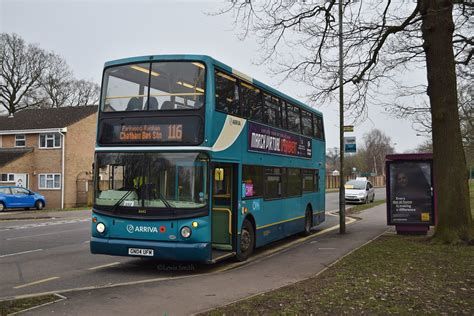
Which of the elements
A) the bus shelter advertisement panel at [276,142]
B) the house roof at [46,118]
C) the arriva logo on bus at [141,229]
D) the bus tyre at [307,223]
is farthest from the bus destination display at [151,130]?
the house roof at [46,118]

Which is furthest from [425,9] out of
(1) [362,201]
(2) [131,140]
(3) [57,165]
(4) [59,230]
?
(3) [57,165]

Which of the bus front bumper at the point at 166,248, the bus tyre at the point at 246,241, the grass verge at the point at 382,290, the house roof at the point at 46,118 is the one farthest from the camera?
the house roof at the point at 46,118

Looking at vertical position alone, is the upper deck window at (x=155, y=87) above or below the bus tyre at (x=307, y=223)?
above

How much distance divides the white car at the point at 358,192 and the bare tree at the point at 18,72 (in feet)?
126

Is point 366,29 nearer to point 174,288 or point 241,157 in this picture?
point 241,157

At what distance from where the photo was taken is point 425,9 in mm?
11539

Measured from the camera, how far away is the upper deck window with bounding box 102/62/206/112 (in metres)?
8.99

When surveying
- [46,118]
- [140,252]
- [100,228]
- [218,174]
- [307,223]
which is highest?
[46,118]

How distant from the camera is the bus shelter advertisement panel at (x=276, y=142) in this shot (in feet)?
36.0

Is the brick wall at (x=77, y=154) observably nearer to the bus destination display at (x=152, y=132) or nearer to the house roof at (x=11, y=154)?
the house roof at (x=11, y=154)

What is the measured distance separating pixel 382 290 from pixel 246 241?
4.16 meters

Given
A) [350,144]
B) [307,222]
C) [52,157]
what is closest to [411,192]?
[350,144]

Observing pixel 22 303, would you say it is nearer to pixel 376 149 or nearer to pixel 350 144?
pixel 350 144

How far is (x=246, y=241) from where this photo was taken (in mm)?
10617
